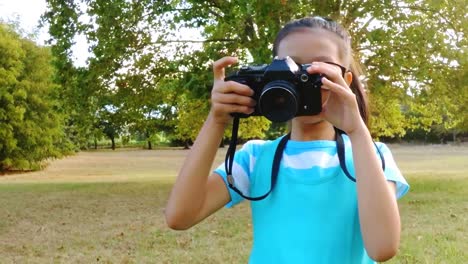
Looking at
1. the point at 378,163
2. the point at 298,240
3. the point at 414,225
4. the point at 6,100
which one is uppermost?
the point at 6,100

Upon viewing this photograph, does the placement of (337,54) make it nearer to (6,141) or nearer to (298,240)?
(298,240)

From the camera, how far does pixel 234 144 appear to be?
1.47 metres

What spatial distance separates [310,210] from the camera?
1.34m

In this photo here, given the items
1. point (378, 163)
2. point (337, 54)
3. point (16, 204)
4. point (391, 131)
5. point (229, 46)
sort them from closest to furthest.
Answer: point (378, 163) → point (337, 54) → point (16, 204) → point (229, 46) → point (391, 131)

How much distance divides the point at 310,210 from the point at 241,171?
0.23 m

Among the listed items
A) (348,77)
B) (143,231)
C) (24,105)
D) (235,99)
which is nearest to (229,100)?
(235,99)

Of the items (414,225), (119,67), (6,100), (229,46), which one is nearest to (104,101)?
(119,67)

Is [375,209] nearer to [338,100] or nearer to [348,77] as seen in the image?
[338,100]

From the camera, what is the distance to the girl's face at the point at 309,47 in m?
1.42

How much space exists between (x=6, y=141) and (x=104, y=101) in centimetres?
1010

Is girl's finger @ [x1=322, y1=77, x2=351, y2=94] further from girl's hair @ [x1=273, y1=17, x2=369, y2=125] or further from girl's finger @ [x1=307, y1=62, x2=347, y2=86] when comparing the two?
girl's hair @ [x1=273, y1=17, x2=369, y2=125]

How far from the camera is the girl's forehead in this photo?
1418 mm

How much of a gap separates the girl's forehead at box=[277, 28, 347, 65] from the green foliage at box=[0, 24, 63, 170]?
20.7 m

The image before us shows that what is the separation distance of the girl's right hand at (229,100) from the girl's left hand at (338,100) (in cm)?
16
